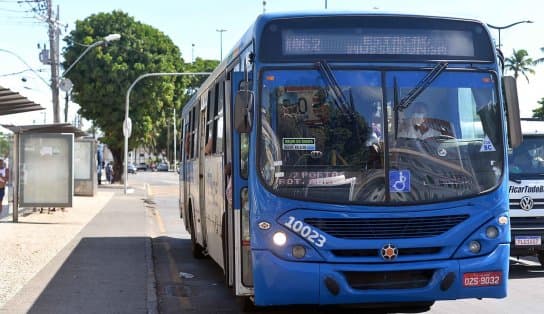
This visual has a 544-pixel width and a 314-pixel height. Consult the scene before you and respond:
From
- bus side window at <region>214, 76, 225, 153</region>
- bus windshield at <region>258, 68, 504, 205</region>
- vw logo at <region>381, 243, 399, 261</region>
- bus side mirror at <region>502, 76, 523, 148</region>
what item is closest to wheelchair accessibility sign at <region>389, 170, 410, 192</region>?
bus windshield at <region>258, 68, 504, 205</region>

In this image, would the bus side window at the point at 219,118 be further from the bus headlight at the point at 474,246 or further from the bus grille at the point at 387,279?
the bus headlight at the point at 474,246

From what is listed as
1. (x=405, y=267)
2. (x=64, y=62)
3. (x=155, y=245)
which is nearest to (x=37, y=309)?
(x=405, y=267)

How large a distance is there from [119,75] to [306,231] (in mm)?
40402

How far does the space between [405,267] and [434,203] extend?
0.63 m

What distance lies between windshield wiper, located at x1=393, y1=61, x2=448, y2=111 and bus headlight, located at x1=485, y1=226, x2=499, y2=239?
4.42 feet

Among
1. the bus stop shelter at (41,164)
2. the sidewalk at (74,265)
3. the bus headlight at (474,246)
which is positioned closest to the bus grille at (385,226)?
the bus headlight at (474,246)

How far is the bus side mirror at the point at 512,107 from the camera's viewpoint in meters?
6.80

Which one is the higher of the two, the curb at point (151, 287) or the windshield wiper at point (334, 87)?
the windshield wiper at point (334, 87)

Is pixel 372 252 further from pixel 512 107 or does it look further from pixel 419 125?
pixel 512 107

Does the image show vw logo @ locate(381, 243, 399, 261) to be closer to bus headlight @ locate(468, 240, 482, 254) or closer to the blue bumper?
the blue bumper

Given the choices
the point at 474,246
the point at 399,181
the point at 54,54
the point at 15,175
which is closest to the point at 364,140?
the point at 399,181

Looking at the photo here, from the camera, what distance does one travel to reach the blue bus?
6.31 meters

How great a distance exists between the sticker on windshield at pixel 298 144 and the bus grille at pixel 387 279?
116cm

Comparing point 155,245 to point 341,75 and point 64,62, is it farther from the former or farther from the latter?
point 64,62
